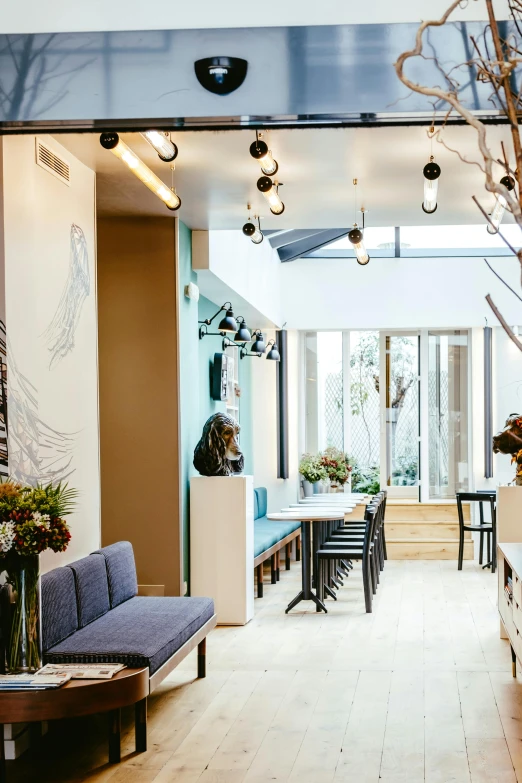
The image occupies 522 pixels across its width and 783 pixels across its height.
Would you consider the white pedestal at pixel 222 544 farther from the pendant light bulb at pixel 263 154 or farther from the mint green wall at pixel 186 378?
the pendant light bulb at pixel 263 154

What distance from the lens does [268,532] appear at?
938 centimetres

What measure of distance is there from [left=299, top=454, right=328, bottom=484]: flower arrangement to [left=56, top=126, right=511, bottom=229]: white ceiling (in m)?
4.83

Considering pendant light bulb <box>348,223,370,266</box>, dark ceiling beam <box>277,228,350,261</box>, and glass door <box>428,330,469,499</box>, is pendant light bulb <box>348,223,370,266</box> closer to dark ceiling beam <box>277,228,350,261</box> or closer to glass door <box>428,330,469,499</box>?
dark ceiling beam <box>277,228,350,261</box>

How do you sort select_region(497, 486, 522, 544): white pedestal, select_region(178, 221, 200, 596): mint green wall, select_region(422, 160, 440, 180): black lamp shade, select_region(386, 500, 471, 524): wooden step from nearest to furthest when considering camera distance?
select_region(422, 160, 440, 180): black lamp shade, select_region(497, 486, 522, 544): white pedestal, select_region(178, 221, 200, 596): mint green wall, select_region(386, 500, 471, 524): wooden step

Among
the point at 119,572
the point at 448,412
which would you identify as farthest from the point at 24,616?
the point at 448,412

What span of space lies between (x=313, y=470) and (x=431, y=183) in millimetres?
6668

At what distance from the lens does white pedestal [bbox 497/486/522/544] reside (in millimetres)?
6715

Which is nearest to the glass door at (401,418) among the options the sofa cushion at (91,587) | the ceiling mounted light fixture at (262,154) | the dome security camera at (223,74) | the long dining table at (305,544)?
the long dining table at (305,544)

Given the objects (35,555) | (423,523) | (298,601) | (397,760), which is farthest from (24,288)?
(423,523)

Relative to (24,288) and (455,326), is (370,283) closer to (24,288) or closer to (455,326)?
(455,326)

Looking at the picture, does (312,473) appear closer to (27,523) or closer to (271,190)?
(271,190)

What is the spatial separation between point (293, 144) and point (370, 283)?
6.93 metres

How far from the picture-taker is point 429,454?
481 inches

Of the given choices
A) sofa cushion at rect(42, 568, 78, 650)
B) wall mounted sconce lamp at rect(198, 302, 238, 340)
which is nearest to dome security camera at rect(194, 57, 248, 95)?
sofa cushion at rect(42, 568, 78, 650)
